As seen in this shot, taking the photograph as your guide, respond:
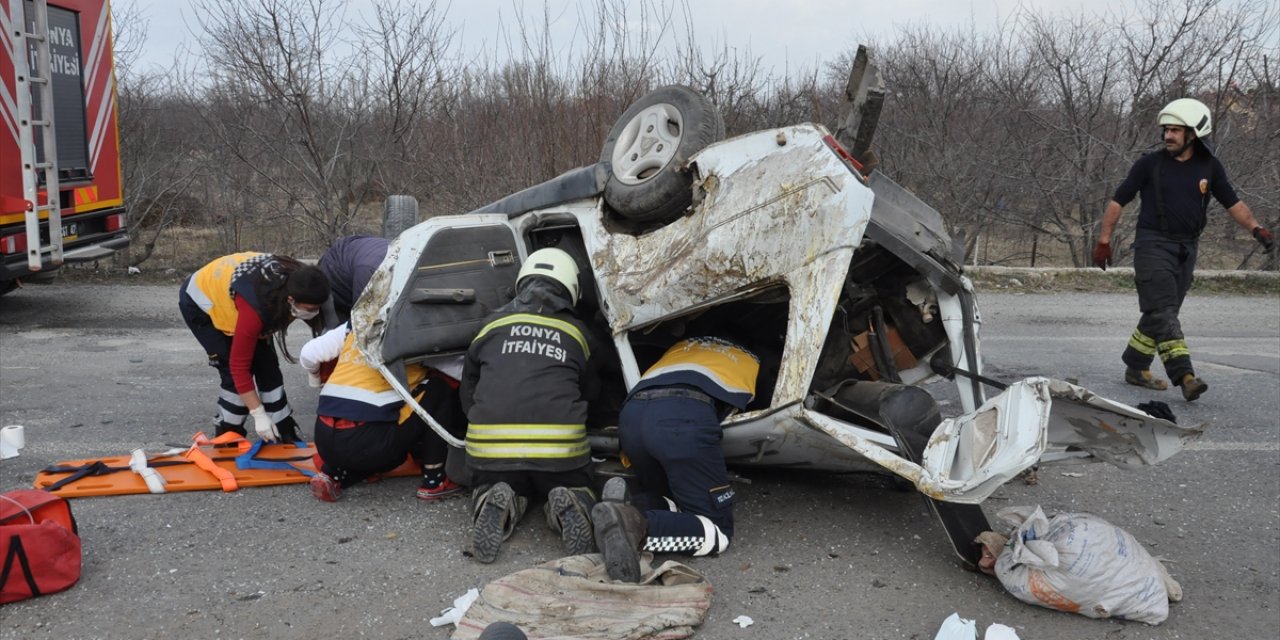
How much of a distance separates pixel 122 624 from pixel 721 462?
77.3 inches

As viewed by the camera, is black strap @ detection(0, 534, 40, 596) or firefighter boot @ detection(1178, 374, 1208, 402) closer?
black strap @ detection(0, 534, 40, 596)

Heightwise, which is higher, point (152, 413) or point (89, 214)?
point (89, 214)

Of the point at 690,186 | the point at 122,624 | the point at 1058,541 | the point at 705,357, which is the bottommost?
the point at 122,624

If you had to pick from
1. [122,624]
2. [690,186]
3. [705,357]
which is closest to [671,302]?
[705,357]

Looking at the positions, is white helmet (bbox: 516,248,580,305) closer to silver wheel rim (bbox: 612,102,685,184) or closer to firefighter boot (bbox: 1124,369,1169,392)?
silver wheel rim (bbox: 612,102,685,184)

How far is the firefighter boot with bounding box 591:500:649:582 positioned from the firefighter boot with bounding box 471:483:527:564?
381mm

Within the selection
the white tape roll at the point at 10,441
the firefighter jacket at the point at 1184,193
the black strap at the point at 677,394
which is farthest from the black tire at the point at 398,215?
the firefighter jacket at the point at 1184,193

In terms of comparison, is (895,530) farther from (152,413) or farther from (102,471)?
(152,413)

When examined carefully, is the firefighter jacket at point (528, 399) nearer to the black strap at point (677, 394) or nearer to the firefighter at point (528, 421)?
the firefighter at point (528, 421)

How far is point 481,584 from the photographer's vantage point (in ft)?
10.7

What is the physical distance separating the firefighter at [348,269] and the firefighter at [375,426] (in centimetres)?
62

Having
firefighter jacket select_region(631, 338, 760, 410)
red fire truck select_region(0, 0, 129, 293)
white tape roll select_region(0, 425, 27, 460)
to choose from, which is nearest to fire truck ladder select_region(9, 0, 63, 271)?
red fire truck select_region(0, 0, 129, 293)

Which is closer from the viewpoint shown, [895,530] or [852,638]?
[852,638]

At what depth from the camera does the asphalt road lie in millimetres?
3016
